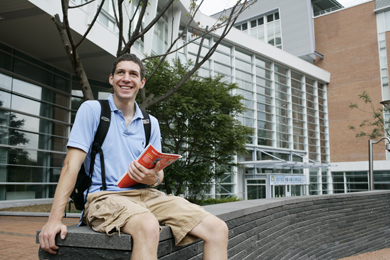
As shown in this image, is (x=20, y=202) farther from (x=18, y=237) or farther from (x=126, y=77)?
(x=126, y=77)

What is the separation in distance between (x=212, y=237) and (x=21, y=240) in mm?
5785

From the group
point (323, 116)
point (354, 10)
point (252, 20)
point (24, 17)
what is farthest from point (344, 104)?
point (24, 17)

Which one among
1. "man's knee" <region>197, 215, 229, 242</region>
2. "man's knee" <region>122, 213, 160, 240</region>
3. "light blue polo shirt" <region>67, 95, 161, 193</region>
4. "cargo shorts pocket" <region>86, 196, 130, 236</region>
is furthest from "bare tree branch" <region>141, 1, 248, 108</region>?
"man's knee" <region>122, 213, 160, 240</region>

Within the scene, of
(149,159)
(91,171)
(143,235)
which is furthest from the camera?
(91,171)

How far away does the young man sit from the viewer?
197cm

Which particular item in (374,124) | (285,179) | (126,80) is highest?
(374,124)

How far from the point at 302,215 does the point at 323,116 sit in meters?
32.4

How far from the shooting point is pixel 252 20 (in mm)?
34406

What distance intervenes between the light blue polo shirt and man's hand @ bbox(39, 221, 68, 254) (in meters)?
0.37

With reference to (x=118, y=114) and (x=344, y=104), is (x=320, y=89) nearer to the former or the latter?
(x=344, y=104)

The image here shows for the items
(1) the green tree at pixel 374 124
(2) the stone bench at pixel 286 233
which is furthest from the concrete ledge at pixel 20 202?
(1) the green tree at pixel 374 124

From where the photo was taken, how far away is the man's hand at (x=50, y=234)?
6.43ft

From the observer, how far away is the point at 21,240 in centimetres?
657

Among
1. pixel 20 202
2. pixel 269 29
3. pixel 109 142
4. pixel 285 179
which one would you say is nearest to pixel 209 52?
pixel 109 142
